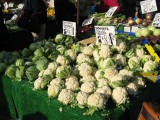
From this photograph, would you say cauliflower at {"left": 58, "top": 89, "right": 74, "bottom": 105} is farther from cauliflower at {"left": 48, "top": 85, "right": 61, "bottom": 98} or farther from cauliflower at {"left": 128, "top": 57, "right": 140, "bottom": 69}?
cauliflower at {"left": 128, "top": 57, "right": 140, "bottom": 69}

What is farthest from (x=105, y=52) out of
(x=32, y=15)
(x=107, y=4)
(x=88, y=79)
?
(x=107, y=4)

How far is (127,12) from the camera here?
673 cm

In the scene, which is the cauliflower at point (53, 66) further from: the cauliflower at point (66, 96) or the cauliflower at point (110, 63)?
the cauliflower at point (110, 63)

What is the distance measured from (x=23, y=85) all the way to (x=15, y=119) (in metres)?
0.96

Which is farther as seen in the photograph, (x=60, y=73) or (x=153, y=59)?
(x=153, y=59)

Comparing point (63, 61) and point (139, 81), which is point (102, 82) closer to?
point (139, 81)

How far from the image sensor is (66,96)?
5.04 ft

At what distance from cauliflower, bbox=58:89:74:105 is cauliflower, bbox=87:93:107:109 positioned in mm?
206

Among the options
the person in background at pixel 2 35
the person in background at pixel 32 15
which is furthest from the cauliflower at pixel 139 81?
the person in background at pixel 32 15

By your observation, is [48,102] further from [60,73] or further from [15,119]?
[15,119]

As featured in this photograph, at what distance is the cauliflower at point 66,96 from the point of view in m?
1.54

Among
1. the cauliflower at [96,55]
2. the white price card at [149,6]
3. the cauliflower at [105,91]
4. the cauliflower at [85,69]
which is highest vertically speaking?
the white price card at [149,6]

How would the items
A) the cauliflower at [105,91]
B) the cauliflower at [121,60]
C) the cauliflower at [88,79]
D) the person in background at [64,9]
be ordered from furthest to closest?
the person in background at [64,9] < the cauliflower at [121,60] < the cauliflower at [88,79] < the cauliflower at [105,91]

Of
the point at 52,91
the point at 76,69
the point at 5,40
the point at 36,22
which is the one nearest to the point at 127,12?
the point at 36,22
